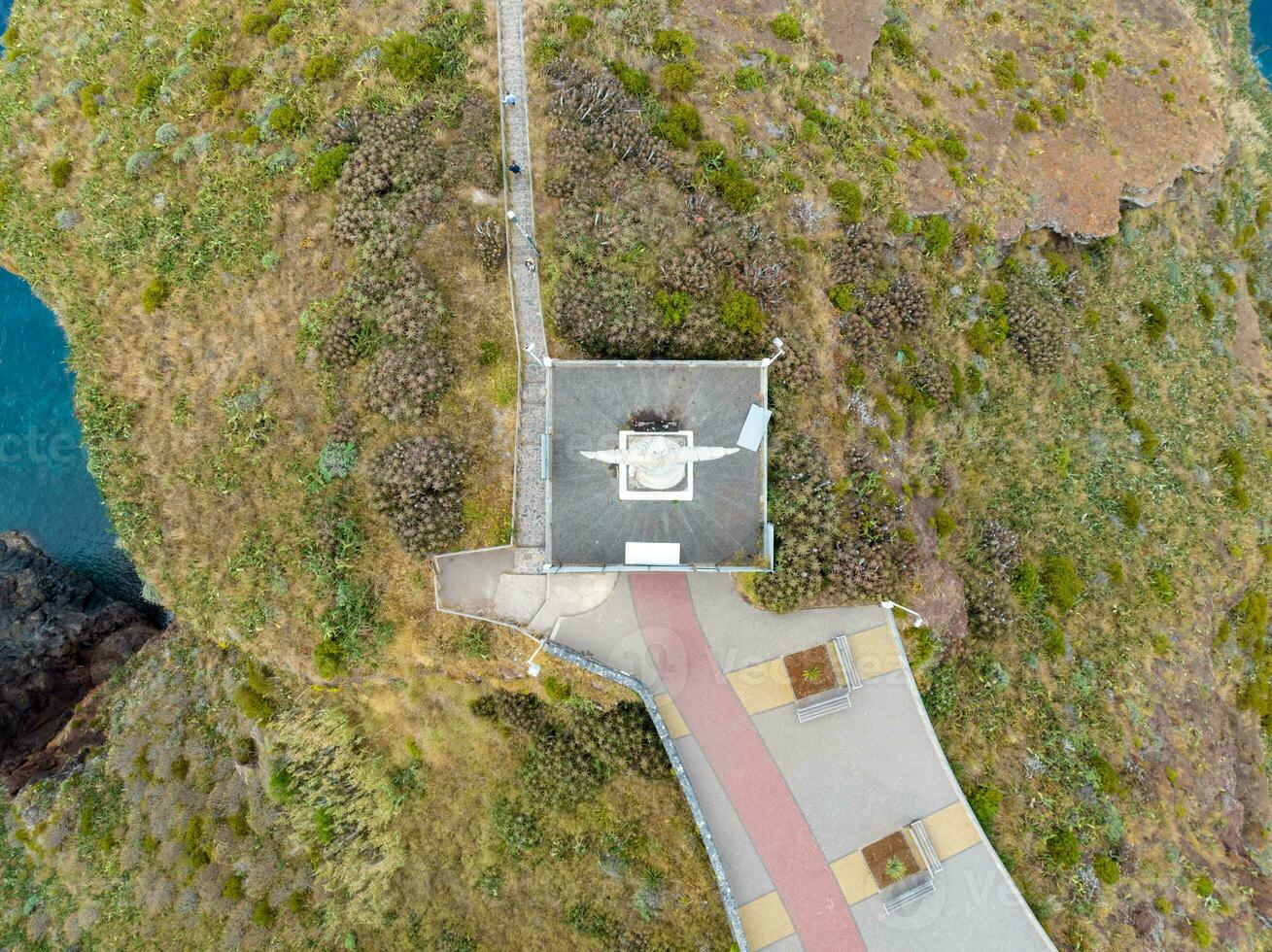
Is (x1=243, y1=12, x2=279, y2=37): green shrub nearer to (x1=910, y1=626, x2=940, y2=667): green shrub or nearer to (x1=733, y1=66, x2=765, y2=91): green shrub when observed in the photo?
(x1=733, y1=66, x2=765, y2=91): green shrub

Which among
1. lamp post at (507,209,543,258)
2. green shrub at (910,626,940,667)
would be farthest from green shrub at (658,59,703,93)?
green shrub at (910,626,940,667)

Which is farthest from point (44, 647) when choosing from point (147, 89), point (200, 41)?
point (200, 41)

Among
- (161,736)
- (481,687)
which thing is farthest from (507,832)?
(161,736)

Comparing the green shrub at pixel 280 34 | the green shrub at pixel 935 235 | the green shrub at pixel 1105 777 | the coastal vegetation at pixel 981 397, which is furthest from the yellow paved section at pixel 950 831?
the green shrub at pixel 280 34

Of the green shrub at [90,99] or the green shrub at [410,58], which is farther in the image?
the green shrub at [90,99]

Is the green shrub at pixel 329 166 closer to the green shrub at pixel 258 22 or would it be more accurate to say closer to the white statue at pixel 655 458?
the green shrub at pixel 258 22

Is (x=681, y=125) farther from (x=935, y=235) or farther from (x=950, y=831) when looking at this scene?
(x=950, y=831)
